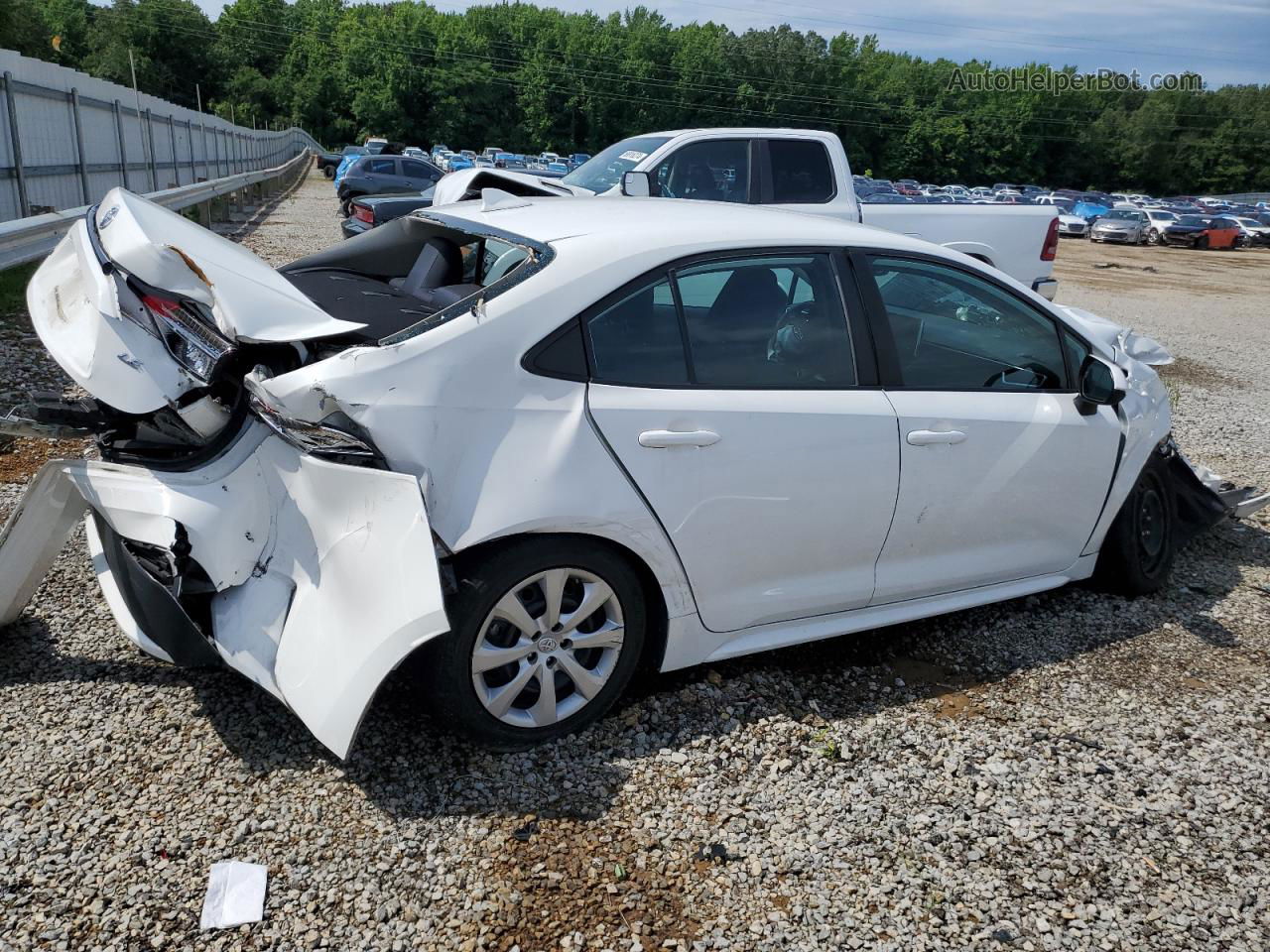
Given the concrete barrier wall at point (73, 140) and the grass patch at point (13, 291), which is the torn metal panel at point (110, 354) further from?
the concrete barrier wall at point (73, 140)

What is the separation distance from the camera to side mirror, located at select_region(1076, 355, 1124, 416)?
3.89 m

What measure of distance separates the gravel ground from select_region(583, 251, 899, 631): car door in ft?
1.62

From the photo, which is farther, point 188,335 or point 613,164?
point 613,164

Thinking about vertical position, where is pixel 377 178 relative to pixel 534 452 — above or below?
above

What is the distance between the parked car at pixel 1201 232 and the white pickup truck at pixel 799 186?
32.4m

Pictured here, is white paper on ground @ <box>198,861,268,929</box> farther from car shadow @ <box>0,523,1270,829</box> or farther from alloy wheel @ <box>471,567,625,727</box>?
alloy wheel @ <box>471,567,625,727</box>

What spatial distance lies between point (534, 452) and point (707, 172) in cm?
653

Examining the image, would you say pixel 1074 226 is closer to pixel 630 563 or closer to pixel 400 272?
pixel 400 272

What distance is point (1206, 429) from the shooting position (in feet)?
26.4

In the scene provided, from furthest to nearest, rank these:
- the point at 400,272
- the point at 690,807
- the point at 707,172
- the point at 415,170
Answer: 1. the point at 415,170
2. the point at 707,172
3. the point at 400,272
4. the point at 690,807

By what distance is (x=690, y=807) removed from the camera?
9.61ft

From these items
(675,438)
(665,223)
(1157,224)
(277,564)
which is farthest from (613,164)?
(1157,224)

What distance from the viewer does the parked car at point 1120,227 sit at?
119 ft

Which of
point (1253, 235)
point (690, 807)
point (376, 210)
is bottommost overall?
point (1253, 235)
